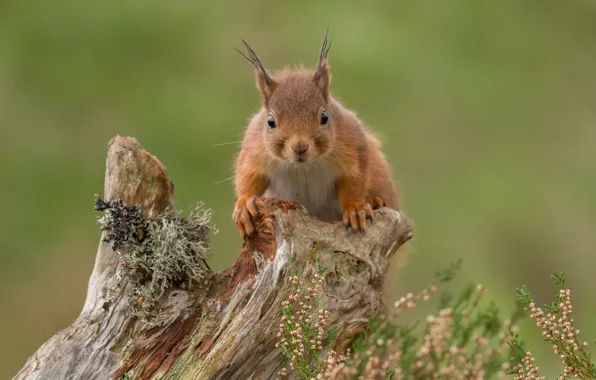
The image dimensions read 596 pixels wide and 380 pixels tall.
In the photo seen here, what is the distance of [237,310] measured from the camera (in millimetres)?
1713

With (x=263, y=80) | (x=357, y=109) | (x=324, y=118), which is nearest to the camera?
(x=324, y=118)

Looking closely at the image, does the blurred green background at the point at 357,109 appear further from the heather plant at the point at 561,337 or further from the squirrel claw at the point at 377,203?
the heather plant at the point at 561,337

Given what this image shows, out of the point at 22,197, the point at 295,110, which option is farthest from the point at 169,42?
the point at 295,110

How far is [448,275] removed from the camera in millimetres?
1634

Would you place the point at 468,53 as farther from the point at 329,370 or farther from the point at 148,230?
the point at 329,370

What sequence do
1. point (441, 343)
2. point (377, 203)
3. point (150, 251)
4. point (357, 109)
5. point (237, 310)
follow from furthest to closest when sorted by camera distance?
point (357, 109) → point (377, 203) → point (150, 251) → point (237, 310) → point (441, 343)

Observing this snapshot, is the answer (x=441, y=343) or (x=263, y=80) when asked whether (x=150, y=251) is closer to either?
(x=263, y=80)

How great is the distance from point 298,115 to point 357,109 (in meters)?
1.58

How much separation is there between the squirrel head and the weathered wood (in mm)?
148

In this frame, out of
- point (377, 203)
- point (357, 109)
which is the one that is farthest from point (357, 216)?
point (357, 109)

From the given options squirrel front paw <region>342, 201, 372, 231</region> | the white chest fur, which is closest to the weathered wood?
squirrel front paw <region>342, 201, 372, 231</region>

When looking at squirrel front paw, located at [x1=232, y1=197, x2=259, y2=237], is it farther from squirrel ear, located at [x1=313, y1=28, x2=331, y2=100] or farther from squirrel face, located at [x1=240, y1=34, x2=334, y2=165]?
squirrel ear, located at [x1=313, y1=28, x2=331, y2=100]

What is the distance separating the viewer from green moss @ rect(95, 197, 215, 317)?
1821 millimetres

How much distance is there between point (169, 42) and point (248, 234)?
2543 millimetres
